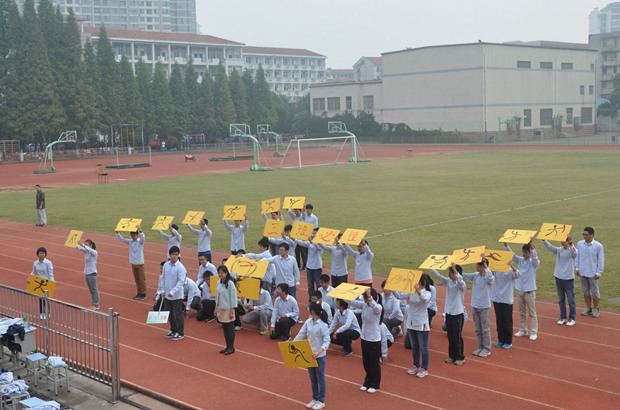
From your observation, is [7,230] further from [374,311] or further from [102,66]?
[102,66]

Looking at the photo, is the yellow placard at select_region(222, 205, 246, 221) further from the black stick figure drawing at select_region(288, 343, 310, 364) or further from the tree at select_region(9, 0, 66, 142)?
the tree at select_region(9, 0, 66, 142)

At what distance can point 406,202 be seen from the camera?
32969 mm

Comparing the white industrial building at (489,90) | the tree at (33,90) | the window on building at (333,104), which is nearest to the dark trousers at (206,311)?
the tree at (33,90)

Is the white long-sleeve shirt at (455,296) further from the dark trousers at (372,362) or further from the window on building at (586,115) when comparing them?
the window on building at (586,115)

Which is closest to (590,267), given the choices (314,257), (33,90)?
(314,257)

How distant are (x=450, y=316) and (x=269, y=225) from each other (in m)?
6.03

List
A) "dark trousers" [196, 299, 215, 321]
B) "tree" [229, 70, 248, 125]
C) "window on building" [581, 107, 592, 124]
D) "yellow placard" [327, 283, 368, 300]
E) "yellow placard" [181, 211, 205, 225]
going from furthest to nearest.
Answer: "window on building" [581, 107, 592, 124] → "tree" [229, 70, 248, 125] → "yellow placard" [181, 211, 205, 225] → "dark trousers" [196, 299, 215, 321] → "yellow placard" [327, 283, 368, 300]

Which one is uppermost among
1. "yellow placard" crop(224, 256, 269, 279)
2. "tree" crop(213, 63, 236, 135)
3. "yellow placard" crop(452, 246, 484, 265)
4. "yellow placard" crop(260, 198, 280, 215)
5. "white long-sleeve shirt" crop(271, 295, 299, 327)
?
"tree" crop(213, 63, 236, 135)

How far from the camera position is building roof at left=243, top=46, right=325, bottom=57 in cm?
15941

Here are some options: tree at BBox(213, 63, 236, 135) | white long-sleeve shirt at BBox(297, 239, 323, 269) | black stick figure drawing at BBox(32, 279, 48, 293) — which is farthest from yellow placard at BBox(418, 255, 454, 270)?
tree at BBox(213, 63, 236, 135)

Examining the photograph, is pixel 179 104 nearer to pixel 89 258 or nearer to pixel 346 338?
pixel 89 258

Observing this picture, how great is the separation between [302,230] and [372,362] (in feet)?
18.6

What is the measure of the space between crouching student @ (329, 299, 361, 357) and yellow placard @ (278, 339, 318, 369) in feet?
4.89

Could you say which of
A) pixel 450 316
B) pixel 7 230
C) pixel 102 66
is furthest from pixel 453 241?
pixel 102 66
